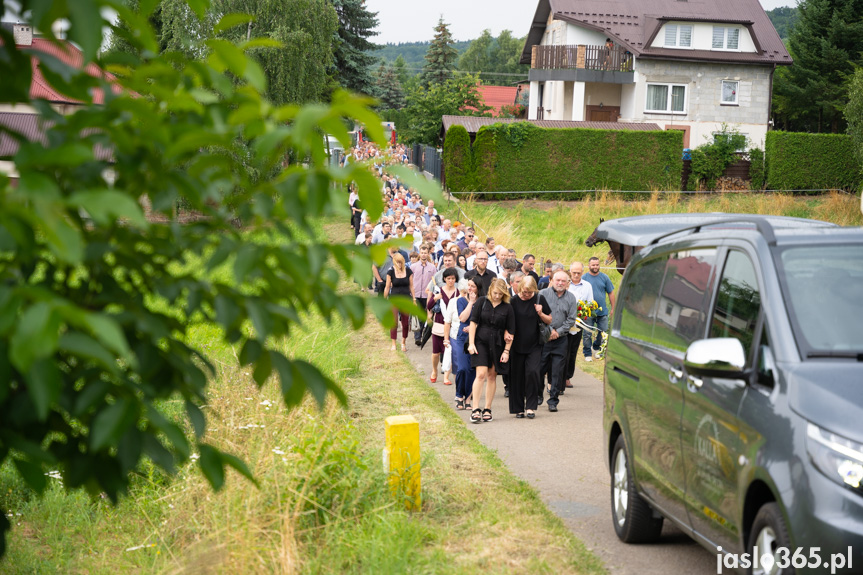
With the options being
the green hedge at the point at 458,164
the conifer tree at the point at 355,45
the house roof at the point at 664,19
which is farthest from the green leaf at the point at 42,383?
the conifer tree at the point at 355,45

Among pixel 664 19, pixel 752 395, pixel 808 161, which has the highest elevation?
pixel 664 19

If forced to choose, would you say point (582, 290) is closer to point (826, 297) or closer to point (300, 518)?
point (300, 518)

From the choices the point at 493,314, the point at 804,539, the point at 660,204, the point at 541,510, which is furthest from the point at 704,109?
the point at 804,539

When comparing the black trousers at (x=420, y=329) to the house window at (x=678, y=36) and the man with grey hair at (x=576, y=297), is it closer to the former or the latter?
the man with grey hair at (x=576, y=297)

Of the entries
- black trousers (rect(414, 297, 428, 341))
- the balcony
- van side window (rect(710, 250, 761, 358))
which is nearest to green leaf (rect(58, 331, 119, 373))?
van side window (rect(710, 250, 761, 358))

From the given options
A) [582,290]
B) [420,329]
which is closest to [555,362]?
[582,290]

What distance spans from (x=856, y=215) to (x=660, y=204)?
286 inches

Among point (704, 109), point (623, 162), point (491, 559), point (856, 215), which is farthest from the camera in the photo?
point (704, 109)

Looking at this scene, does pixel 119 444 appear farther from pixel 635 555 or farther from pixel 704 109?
pixel 704 109

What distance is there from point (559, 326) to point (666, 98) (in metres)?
37.2

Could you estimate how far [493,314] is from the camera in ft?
39.6

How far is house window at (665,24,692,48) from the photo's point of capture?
4762cm

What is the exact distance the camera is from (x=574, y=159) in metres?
40.2

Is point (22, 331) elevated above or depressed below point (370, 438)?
above
